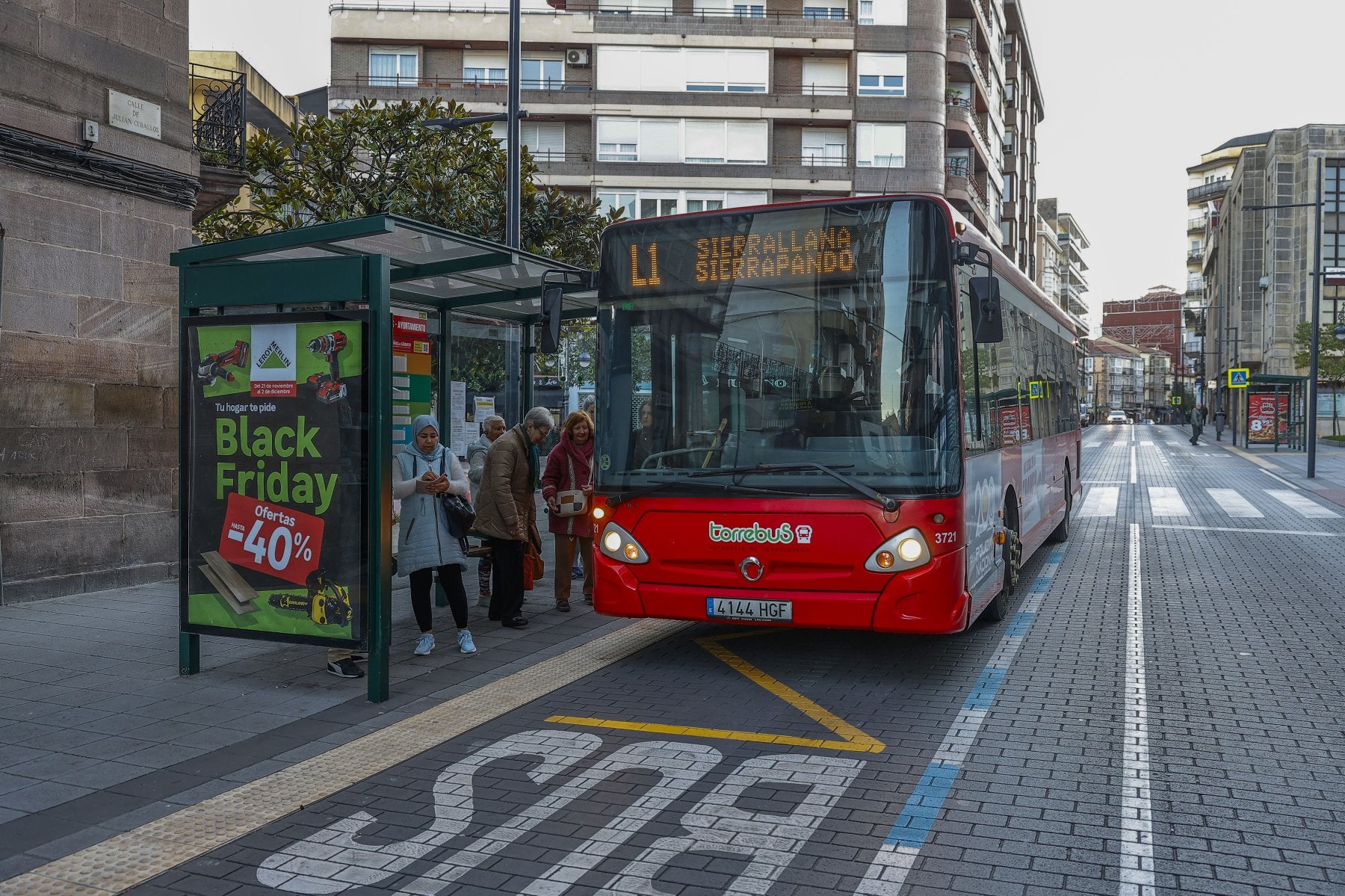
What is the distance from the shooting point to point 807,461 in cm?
712

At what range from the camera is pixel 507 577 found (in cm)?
932

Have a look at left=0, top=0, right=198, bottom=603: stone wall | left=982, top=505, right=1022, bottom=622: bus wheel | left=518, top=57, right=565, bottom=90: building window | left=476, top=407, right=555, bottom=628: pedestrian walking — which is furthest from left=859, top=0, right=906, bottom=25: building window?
left=476, top=407, right=555, bottom=628: pedestrian walking

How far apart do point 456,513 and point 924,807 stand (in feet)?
13.6

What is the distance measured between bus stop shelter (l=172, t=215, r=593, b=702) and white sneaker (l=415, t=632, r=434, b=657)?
1.22 meters

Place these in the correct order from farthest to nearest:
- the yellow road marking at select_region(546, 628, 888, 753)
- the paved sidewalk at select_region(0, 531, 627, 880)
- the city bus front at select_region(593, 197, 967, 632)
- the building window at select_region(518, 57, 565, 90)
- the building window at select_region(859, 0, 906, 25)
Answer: the building window at select_region(518, 57, 565, 90) → the building window at select_region(859, 0, 906, 25) → the city bus front at select_region(593, 197, 967, 632) → the yellow road marking at select_region(546, 628, 888, 753) → the paved sidewalk at select_region(0, 531, 627, 880)

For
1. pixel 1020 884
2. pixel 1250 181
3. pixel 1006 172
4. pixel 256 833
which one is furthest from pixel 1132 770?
pixel 1250 181

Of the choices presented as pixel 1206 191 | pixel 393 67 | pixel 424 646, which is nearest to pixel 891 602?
pixel 424 646

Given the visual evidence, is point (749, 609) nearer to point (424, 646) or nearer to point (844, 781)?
point (844, 781)

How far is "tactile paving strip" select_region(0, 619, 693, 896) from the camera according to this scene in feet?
13.8

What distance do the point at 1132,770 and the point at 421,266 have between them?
20.6ft

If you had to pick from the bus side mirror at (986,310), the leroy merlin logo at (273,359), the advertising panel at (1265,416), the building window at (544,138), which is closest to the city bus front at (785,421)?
the bus side mirror at (986,310)

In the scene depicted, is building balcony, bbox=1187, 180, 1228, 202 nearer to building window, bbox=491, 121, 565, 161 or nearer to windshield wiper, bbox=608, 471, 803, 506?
building window, bbox=491, 121, 565, 161

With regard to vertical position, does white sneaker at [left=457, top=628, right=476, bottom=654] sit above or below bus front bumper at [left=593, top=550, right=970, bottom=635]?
below

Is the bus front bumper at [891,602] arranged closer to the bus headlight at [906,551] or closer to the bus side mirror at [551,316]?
the bus headlight at [906,551]
